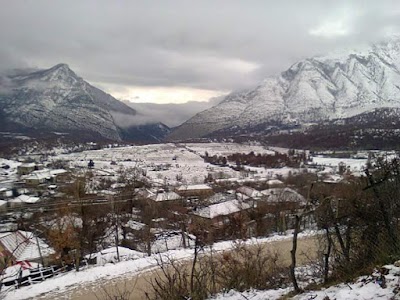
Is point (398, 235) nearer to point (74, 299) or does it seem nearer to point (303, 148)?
point (74, 299)

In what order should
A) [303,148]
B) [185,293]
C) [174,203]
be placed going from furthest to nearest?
[303,148], [174,203], [185,293]

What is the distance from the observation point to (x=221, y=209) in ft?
131

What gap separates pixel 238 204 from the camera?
4119 centimetres

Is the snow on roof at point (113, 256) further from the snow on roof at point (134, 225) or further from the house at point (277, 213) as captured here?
the house at point (277, 213)

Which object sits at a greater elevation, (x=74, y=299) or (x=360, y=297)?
(x=360, y=297)

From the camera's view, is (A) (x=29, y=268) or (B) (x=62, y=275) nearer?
(B) (x=62, y=275)

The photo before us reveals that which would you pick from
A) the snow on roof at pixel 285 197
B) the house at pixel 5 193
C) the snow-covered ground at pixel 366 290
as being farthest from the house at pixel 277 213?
the house at pixel 5 193

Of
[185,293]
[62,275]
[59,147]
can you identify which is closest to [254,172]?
[62,275]

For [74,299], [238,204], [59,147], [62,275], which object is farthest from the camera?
[59,147]

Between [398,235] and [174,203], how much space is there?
3899 centimetres

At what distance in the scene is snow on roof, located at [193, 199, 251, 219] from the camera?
38.2 metres

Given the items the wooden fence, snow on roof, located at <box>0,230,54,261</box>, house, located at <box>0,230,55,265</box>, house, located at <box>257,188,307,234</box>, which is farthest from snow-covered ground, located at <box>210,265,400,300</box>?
house, located at <box>257,188,307,234</box>

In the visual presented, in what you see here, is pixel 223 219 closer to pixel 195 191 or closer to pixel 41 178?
pixel 195 191

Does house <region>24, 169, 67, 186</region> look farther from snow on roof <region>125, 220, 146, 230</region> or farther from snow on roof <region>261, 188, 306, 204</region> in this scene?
snow on roof <region>261, 188, 306, 204</region>
